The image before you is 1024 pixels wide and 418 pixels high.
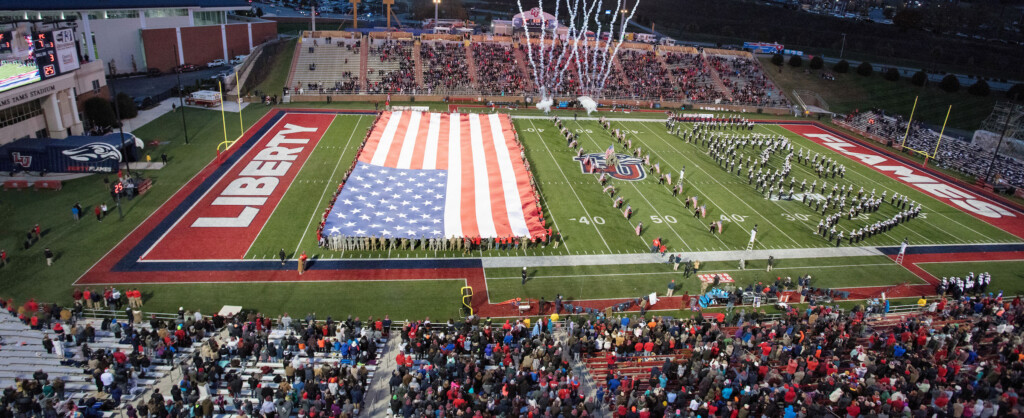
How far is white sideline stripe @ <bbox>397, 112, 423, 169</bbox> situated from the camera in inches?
1375

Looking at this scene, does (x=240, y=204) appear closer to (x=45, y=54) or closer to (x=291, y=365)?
(x=291, y=365)

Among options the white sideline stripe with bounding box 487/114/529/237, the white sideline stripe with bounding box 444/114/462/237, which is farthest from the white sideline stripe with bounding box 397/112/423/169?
the white sideline stripe with bounding box 487/114/529/237

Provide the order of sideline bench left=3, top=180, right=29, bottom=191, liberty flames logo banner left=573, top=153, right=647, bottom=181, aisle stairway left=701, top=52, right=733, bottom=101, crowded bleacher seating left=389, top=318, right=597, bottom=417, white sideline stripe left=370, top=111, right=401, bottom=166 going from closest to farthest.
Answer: crowded bleacher seating left=389, top=318, right=597, bottom=417, sideline bench left=3, top=180, right=29, bottom=191, white sideline stripe left=370, top=111, right=401, bottom=166, liberty flames logo banner left=573, top=153, right=647, bottom=181, aisle stairway left=701, top=52, right=733, bottom=101

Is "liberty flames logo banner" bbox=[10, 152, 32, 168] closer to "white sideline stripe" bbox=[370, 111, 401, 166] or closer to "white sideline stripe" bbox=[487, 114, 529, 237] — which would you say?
"white sideline stripe" bbox=[370, 111, 401, 166]

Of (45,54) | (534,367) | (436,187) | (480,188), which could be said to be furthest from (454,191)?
(45,54)

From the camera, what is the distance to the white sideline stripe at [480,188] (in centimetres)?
2741

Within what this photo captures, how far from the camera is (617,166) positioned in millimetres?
38000

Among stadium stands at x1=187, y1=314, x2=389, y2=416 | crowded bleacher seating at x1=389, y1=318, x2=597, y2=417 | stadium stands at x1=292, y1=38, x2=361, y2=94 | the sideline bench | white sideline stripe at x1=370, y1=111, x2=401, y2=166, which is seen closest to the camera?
crowded bleacher seating at x1=389, y1=318, x2=597, y2=417

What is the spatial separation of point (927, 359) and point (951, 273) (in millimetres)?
11367

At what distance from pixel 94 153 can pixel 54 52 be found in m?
7.74

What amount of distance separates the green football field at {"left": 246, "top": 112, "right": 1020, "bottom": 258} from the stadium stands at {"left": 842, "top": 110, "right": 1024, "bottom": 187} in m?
7.04

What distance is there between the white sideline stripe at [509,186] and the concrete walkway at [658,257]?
175 cm

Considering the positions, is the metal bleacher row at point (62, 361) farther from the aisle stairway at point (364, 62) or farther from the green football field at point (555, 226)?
the aisle stairway at point (364, 62)

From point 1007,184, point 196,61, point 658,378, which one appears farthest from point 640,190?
point 196,61
